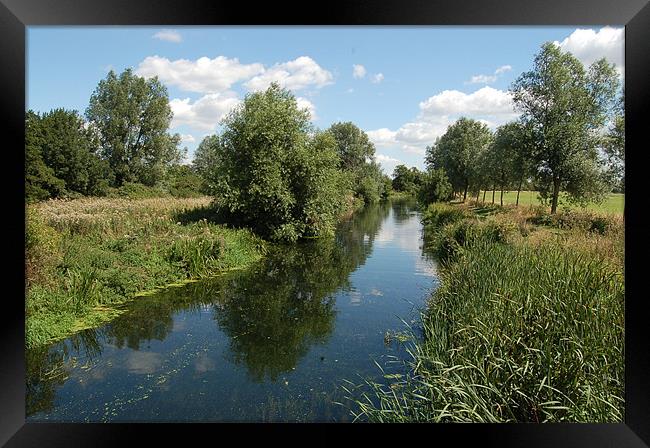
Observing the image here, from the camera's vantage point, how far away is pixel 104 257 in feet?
27.0

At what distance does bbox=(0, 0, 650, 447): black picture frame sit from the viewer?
309 centimetres

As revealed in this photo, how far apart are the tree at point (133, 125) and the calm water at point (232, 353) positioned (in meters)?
17.7

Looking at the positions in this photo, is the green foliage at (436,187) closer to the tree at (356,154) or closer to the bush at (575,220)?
the tree at (356,154)

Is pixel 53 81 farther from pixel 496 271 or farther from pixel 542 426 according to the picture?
pixel 542 426

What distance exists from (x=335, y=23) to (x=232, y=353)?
4.44 metres

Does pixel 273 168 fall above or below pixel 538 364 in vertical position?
above

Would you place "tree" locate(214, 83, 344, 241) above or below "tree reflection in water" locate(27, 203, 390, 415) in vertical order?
above

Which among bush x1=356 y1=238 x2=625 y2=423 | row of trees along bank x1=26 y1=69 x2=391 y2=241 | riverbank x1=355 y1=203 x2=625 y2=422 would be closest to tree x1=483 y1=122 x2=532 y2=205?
row of trees along bank x1=26 y1=69 x2=391 y2=241

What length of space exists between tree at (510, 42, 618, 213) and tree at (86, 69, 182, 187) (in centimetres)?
1963

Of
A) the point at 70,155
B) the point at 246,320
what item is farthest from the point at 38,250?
the point at 70,155

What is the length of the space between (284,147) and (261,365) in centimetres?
1052

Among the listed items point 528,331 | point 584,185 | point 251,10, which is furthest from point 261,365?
point 584,185

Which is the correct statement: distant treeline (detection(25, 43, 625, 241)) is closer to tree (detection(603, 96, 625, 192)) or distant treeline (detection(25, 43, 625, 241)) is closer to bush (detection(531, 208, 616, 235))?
tree (detection(603, 96, 625, 192))

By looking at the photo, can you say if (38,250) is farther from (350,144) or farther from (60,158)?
(350,144)
